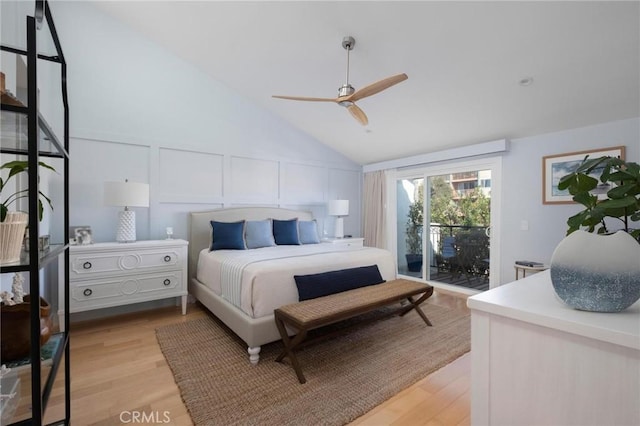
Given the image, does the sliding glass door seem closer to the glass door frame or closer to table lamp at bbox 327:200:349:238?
the glass door frame

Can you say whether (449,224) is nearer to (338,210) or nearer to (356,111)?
(338,210)

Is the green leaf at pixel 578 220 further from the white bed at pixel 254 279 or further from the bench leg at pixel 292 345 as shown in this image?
the white bed at pixel 254 279

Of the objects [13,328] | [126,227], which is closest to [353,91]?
[13,328]

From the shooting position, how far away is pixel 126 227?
3.12 m

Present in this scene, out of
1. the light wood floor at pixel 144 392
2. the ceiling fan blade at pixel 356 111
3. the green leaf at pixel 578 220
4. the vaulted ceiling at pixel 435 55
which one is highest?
the vaulted ceiling at pixel 435 55

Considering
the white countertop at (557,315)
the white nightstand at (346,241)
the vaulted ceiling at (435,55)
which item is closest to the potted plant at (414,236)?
the white nightstand at (346,241)

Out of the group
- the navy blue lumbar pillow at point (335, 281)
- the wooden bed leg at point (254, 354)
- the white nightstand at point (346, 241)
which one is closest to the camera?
the wooden bed leg at point (254, 354)

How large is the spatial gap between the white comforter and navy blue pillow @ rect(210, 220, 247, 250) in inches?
6.3

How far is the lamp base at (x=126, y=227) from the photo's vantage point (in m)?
3.10

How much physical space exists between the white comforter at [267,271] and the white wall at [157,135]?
1.14 m

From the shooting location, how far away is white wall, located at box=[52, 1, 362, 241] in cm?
313

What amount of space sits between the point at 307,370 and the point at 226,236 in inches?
77.2

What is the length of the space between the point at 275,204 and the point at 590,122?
160 inches

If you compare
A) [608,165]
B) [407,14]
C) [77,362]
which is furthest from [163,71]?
[608,165]
